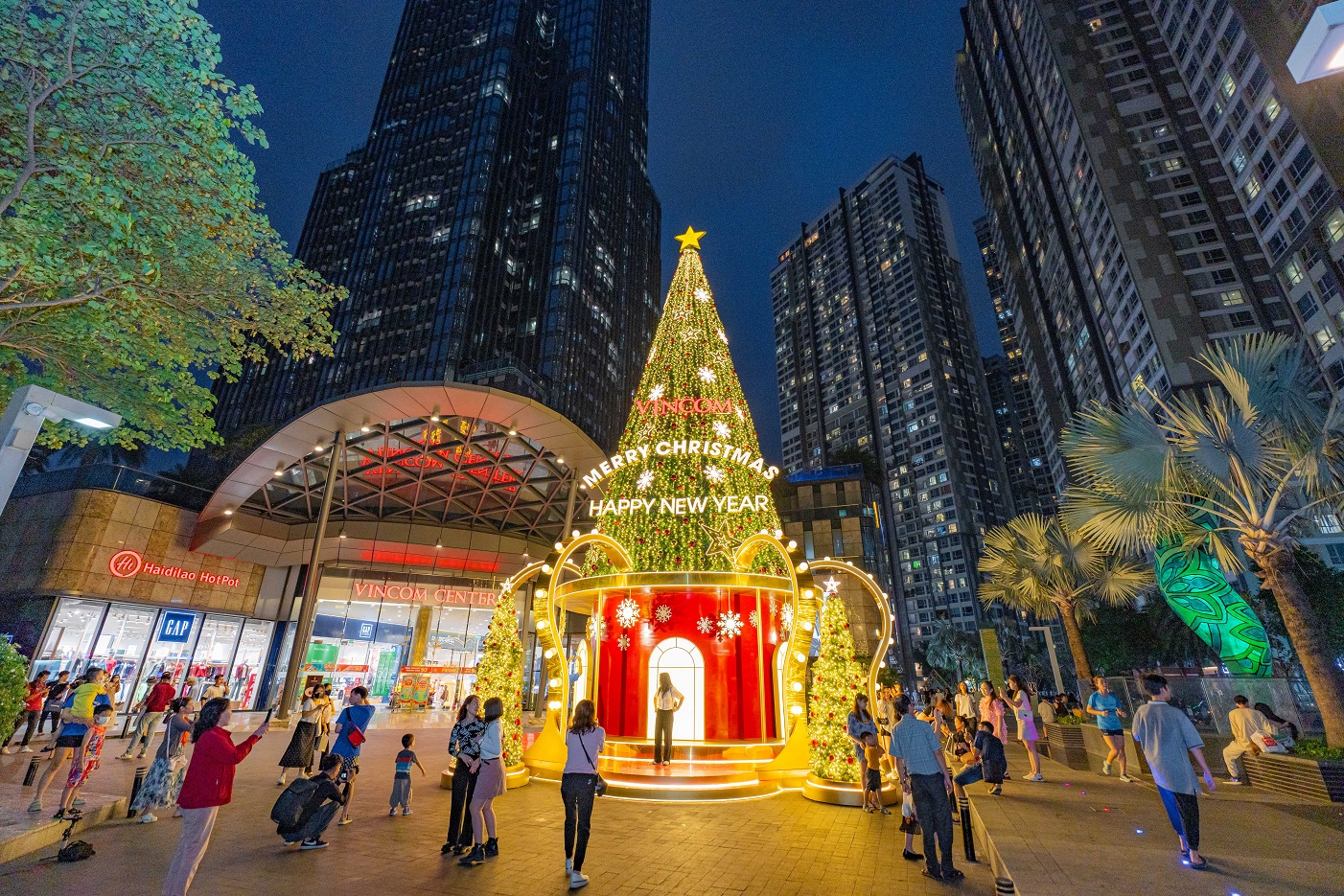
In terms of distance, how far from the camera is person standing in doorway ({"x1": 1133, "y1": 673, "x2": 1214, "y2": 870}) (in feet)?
17.9

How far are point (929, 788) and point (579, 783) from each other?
3616 millimetres

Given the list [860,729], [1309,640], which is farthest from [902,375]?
[860,729]

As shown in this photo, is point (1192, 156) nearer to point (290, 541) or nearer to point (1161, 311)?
point (1161, 311)

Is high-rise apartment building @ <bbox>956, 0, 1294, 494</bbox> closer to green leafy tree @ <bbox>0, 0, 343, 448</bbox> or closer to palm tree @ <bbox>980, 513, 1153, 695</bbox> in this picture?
palm tree @ <bbox>980, 513, 1153, 695</bbox>

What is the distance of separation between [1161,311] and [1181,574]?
49.8 metres

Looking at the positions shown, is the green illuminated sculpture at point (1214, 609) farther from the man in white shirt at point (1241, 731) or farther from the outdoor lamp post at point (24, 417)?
the outdoor lamp post at point (24, 417)

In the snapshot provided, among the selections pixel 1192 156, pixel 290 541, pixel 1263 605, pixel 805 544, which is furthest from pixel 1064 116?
pixel 290 541

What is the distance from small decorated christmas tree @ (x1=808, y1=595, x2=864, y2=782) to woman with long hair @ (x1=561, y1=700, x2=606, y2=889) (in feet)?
17.6

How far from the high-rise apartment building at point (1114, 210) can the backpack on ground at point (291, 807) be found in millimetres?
61913

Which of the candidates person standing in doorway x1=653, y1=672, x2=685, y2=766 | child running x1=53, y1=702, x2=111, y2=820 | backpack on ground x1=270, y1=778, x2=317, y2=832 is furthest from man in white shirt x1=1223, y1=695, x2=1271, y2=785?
child running x1=53, y1=702, x2=111, y2=820

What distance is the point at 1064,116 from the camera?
218ft

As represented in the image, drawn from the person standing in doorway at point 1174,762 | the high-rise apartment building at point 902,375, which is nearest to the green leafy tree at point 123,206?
the person standing in doorway at point 1174,762

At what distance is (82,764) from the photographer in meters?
7.50

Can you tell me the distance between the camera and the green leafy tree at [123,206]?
25.1 feet
